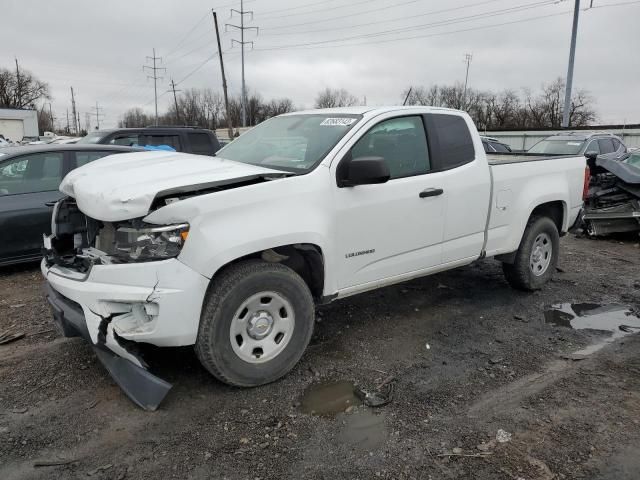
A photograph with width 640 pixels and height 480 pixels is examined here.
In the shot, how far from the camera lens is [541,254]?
5816mm

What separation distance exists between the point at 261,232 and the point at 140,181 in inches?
32.4

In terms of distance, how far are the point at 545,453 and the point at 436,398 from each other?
0.77m

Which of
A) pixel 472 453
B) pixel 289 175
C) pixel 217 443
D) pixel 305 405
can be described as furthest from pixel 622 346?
pixel 217 443

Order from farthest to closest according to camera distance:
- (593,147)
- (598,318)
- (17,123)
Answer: (17,123), (593,147), (598,318)

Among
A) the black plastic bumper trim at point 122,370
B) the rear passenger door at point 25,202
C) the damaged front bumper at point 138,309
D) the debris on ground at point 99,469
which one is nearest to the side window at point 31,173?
the rear passenger door at point 25,202

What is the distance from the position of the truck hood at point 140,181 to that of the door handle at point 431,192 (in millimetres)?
1364

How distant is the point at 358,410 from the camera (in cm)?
330

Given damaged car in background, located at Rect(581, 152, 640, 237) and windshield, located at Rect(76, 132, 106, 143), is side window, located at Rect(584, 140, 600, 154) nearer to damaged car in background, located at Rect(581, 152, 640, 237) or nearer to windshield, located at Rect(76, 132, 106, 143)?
damaged car in background, located at Rect(581, 152, 640, 237)

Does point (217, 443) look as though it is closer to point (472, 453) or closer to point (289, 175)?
point (472, 453)

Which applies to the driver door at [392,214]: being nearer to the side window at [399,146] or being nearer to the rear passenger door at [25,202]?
the side window at [399,146]

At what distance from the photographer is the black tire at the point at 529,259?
5.52 metres

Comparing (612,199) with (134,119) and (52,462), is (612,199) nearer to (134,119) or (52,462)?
(52,462)

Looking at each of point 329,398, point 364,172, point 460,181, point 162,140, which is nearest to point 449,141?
point 460,181

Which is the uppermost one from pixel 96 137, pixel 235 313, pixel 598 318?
pixel 96 137
